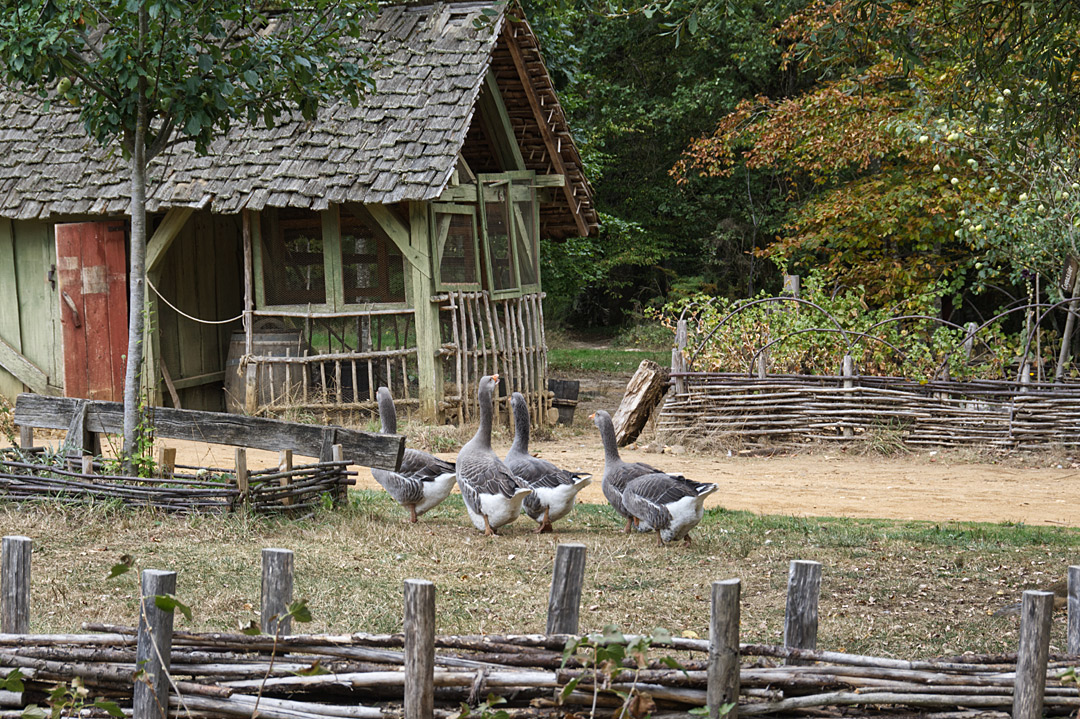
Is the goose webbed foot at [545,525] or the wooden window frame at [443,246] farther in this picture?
the wooden window frame at [443,246]

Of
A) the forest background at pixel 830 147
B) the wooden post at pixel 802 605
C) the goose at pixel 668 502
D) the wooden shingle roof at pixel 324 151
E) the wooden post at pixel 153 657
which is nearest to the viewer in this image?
the wooden post at pixel 153 657

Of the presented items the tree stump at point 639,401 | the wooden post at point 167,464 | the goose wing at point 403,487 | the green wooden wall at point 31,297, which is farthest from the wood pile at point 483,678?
the green wooden wall at point 31,297

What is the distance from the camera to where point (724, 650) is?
3.28 meters

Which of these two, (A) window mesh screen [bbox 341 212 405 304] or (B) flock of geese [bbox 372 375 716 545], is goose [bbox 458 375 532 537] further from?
(A) window mesh screen [bbox 341 212 405 304]

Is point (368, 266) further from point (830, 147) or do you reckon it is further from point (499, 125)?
point (830, 147)

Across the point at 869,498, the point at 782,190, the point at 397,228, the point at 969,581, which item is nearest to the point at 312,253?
the point at 397,228

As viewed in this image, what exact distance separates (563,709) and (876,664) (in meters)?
1.05

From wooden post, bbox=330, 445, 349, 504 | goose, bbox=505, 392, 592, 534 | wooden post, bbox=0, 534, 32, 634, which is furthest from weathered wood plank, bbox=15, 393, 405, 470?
wooden post, bbox=0, 534, 32, 634

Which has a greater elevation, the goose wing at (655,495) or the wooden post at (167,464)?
the wooden post at (167,464)

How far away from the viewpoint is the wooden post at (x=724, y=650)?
327 cm

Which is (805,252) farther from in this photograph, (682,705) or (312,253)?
(682,705)

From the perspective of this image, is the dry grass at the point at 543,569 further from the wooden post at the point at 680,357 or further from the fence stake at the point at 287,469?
the wooden post at the point at 680,357

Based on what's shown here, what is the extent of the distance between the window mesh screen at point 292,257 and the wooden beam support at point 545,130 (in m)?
3.20

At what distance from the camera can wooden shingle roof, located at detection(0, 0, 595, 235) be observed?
40.5 feet
